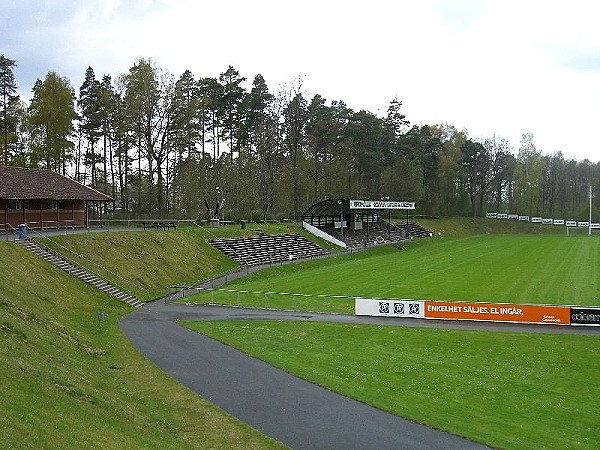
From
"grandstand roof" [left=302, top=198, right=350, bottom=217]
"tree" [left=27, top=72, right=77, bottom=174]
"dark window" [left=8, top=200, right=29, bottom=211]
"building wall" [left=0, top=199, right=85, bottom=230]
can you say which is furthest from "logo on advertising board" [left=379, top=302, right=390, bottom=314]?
"tree" [left=27, top=72, right=77, bottom=174]

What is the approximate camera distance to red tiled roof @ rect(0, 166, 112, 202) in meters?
43.8

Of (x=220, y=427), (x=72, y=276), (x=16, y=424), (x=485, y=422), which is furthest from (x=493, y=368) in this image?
(x=72, y=276)

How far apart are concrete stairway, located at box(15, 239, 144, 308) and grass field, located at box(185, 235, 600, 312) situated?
14.9 ft

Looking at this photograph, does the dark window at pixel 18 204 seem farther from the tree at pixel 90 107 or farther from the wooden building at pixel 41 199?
the tree at pixel 90 107

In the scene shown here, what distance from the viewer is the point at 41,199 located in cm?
4559

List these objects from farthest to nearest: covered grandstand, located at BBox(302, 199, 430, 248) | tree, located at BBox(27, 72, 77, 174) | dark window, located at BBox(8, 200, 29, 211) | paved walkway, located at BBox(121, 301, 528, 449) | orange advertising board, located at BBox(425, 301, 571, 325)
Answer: covered grandstand, located at BBox(302, 199, 430, 248) < tree, located at BBox(27, 72, 77, 174) < dark window, located at BBox(8, 200, 29, 211) < orange advertising board, located at BBox(425, 301, 571, 325) < paved walkway, located at BBox(121, 301, 528, 449)

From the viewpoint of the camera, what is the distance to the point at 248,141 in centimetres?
8581

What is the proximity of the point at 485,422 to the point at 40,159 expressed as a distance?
5895 cm

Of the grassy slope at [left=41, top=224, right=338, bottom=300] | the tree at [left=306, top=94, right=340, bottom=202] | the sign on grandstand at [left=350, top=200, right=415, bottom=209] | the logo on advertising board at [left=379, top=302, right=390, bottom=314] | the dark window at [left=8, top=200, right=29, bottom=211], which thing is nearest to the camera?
the logo on advertising board at [left=379, top=302, right=390, bottom=314]

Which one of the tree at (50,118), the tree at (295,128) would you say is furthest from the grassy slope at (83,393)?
the tree at (295,128)

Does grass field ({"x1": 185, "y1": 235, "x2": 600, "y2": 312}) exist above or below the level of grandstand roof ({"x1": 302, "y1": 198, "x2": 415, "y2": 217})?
below

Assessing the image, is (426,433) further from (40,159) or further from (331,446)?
(40,159)

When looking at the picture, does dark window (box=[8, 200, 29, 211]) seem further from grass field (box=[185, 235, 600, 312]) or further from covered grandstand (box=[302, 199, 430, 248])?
covered grandstand (box=[302, 199, 430, 248])

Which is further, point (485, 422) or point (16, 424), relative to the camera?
point (485, 422)
